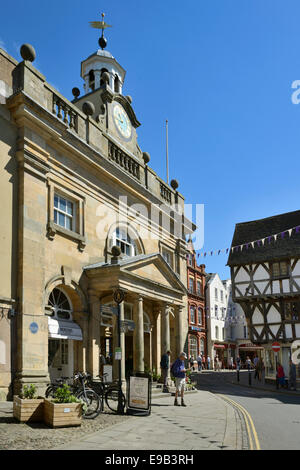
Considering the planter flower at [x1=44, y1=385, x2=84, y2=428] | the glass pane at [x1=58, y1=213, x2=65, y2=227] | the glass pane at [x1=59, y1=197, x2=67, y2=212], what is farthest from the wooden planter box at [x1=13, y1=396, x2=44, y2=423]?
the glass pane at [x1=59, y1=197, x2=67, y2=212]

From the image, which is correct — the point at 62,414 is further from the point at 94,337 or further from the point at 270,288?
the point at 270,288

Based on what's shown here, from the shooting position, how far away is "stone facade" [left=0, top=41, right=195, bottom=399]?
1352cm

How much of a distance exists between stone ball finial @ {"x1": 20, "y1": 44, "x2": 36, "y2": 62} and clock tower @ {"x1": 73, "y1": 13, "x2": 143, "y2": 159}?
586 cm

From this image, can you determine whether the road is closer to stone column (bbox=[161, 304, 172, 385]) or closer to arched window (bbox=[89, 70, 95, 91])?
stone column (bbox=[161, 304, 172, 385])

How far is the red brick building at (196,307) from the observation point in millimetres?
48844

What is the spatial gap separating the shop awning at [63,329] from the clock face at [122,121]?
406 inches

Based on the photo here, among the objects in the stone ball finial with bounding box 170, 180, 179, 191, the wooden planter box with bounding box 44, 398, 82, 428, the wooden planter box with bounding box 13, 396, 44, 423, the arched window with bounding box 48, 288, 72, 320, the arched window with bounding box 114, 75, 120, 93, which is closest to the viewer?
the wooden planter box with bounding box 44, 398, 82, 428

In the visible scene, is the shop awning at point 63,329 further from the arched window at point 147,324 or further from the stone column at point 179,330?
the stone column at point 179,330

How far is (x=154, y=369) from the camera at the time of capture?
67.6 ft

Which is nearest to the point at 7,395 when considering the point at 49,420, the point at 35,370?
the point at 35,370

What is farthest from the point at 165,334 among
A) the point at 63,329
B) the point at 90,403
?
the point at 90,403

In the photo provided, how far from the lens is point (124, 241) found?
20219mm

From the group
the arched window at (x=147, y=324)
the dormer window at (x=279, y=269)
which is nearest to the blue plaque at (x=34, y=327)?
the arched window at (x=147, y=324)
